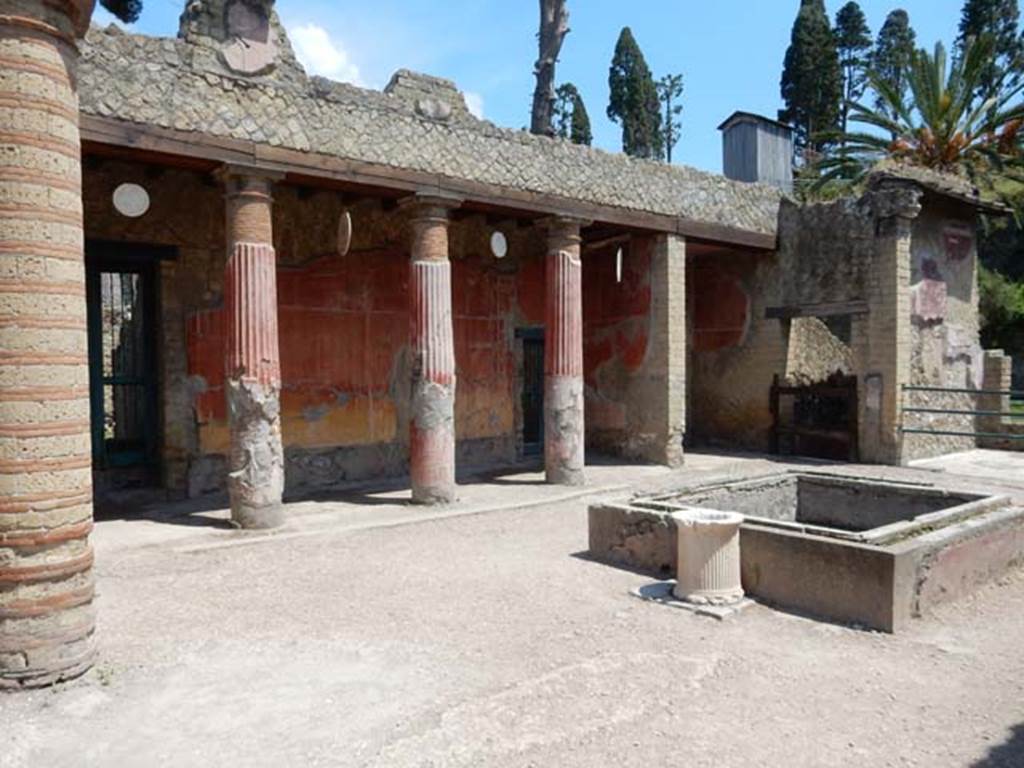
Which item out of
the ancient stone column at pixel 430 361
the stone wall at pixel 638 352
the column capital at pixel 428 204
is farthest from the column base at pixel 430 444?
the stone wall at pixel 638 352

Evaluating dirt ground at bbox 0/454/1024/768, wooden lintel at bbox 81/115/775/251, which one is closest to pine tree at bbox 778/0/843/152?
wooden lintel at bbox 81/115/775/251

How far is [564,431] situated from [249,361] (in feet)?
13.3

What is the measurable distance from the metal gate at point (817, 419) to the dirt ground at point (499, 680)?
6.48 metres

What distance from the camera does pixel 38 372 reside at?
378 cm

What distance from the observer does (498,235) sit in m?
10.4

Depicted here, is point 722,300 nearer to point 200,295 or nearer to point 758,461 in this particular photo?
point 758,461

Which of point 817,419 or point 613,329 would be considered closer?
point 613,329

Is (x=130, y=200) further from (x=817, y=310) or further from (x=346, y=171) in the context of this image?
(x=817, y=310)

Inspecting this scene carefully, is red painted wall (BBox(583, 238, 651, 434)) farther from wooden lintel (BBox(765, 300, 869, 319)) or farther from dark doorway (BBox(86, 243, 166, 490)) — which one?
dark doorway (BBox(86, 243, 166, 490))

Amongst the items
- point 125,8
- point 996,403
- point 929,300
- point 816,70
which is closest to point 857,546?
point 929,300

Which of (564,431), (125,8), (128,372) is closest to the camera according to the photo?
(128,372)

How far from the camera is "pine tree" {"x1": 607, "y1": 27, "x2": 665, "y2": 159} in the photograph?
3197 centimetres

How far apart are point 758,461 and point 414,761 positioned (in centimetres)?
964

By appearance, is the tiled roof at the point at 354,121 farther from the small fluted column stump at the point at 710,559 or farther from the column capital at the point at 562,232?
the small fluted column stump at the point at 710,559
